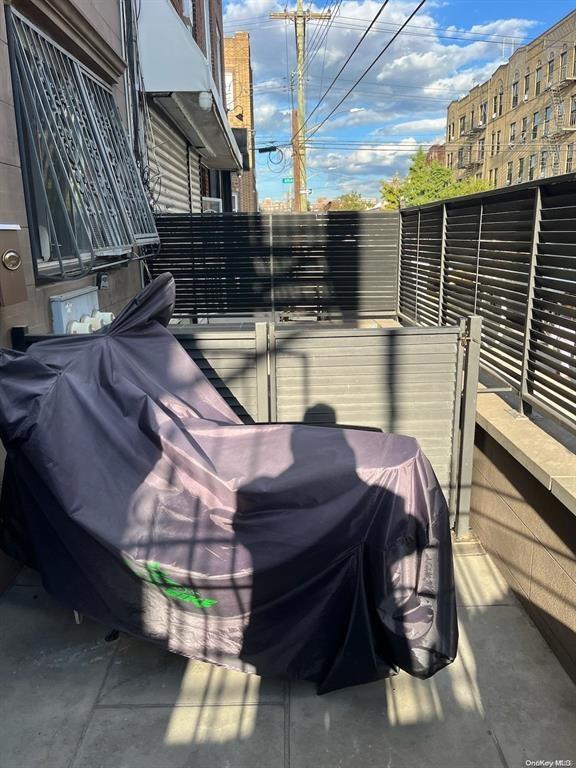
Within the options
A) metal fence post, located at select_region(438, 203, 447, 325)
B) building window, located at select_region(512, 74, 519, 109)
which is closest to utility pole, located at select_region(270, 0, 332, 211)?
metal fence post, located at select_region(438, 203, 447, 325)

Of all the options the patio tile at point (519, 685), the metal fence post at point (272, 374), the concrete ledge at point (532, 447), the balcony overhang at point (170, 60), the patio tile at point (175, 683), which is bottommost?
the patio tile at point (519, 685)

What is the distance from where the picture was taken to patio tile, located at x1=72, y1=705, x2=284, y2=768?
6.92 feet

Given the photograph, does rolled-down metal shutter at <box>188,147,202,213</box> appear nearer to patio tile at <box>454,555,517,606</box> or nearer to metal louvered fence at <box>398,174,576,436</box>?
metal louvered fence at <box>398,174,576,436</box>

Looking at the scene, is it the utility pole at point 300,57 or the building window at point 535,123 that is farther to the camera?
the building window at point 535,123

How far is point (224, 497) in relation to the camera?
2.29m

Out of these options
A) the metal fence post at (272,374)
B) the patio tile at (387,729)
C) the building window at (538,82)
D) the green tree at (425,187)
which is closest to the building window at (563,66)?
the building window at (538,82)

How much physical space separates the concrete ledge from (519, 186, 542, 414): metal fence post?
19 centimetres

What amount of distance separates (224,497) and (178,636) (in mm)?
621

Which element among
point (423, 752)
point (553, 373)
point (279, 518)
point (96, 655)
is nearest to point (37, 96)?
point (279, 518)

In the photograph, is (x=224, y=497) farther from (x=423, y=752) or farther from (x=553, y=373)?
(x=553, y=373)

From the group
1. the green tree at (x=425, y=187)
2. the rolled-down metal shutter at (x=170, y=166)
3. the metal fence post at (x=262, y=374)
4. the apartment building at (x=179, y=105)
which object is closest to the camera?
the metal fence post at (x=262, y=374)

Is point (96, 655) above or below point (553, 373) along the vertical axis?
below

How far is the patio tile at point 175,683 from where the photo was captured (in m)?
2.40

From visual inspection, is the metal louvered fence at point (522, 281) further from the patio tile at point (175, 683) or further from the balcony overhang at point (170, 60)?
the balcony overhang at point (170, 60)
